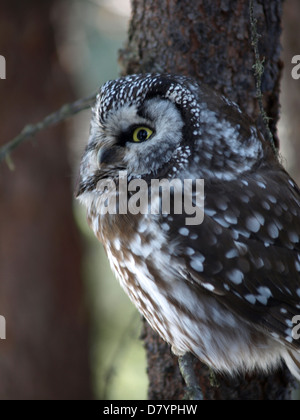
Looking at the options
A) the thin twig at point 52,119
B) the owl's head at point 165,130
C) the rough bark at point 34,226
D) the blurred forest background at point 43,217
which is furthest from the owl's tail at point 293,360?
the rough bark at point 34,226

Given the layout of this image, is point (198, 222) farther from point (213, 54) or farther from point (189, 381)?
point (213, 54)

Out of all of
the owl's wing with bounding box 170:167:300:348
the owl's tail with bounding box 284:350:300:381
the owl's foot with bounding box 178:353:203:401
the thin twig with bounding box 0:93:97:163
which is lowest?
the owl's foot with bounding box 178:353:203:401

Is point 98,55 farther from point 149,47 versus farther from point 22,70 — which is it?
point 149,47

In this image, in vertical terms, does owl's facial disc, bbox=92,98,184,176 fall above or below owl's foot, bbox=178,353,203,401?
above

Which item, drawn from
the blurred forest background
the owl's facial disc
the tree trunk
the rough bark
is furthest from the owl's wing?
the rough bark

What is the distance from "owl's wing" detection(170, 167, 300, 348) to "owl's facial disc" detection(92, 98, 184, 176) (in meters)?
0.24

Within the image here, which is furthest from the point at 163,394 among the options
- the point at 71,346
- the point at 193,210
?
the point at 71,346

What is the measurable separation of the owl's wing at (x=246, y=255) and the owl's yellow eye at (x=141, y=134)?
1.02 feet

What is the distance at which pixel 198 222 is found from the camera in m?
2.20

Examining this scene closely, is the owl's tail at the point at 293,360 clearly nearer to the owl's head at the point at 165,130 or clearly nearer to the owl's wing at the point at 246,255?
the owl's wing at the point at 246,255

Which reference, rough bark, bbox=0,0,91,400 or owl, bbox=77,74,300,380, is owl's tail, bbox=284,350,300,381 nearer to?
owl, bbox=77,74,300,380

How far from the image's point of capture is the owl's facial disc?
219 cm

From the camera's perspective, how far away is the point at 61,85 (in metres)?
5.43

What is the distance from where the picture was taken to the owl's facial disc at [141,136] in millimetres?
2191
